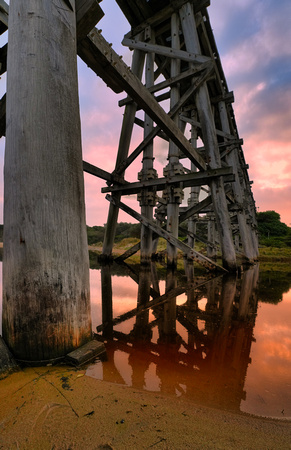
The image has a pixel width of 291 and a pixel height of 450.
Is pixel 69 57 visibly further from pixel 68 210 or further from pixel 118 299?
pixel 118 299

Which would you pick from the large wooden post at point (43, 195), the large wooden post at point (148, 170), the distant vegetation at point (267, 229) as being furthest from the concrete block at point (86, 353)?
the distant vegetation at point (267, 229)

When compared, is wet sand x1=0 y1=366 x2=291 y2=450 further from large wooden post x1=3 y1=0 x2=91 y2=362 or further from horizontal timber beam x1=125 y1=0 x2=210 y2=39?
→ horizontal timber beam x1=125 y1=0 x2=210 y2=39

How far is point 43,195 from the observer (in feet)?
4.21

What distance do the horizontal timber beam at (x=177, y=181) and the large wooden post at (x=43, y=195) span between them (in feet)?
14.8

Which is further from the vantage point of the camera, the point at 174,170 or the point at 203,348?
the point at 174,170

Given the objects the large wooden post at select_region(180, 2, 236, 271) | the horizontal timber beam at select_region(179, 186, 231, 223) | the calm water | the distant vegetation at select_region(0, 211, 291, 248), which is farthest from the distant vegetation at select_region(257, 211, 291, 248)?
the calm water

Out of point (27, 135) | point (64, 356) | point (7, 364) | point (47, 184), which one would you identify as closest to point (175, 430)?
point (64, 356)

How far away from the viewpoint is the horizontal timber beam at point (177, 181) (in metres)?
5.39

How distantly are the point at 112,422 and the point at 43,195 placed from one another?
1176 millimetres

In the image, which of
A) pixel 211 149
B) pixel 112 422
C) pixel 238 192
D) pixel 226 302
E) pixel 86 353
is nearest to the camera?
pixel 112 422

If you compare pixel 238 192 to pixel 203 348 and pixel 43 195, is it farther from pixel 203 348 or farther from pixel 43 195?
pixel 43 195

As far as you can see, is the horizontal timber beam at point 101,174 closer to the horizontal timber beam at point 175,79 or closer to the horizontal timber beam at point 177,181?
the horizontal timber beam at point 177,181

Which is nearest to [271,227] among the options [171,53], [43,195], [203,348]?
[171,53]

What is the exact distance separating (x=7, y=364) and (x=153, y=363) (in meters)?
0.86
